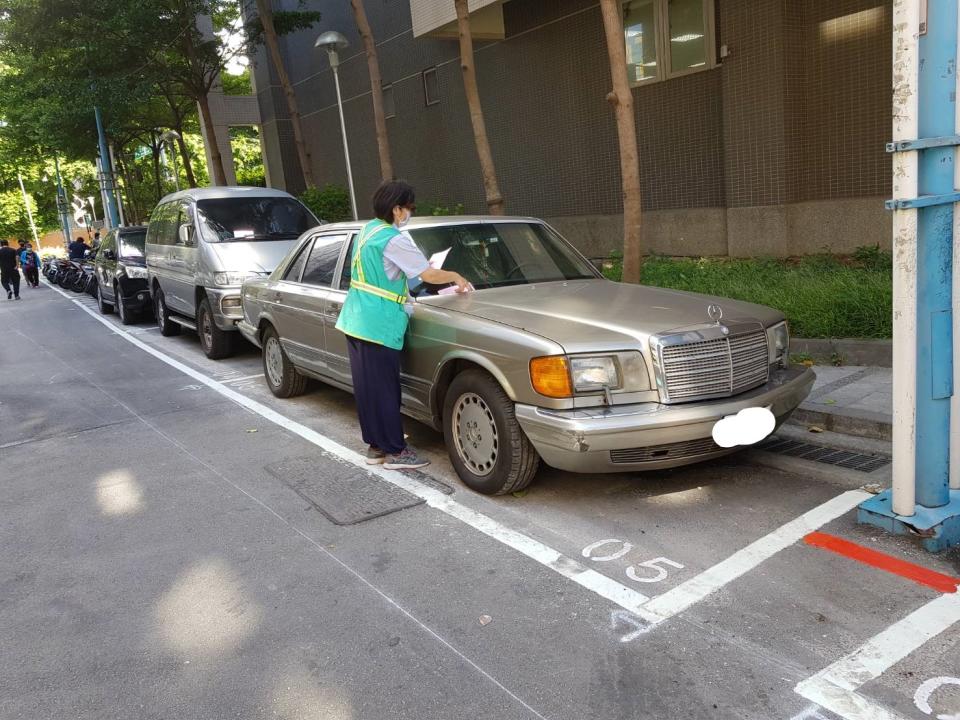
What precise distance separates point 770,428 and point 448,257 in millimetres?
2369

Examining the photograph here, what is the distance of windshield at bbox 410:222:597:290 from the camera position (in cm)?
535

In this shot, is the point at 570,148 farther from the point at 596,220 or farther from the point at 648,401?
the point at 648,401

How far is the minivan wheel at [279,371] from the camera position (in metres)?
7.14

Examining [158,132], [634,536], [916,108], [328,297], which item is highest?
[158,132]

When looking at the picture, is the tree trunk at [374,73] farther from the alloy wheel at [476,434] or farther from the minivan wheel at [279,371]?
the alloy wheel at [476,434]

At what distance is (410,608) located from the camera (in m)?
3.36

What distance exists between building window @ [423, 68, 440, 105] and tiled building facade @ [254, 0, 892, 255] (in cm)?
4

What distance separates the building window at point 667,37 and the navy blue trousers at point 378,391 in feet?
31.7

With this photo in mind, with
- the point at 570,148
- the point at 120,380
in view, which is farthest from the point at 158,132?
the point at 120,380

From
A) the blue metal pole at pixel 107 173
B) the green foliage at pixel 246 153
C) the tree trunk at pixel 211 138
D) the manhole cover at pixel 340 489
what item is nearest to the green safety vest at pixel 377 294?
the manhole cover at pixel 340 489

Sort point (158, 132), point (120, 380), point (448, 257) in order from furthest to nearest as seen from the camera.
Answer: point (158, 132), point (120, 380), point (448, 257)

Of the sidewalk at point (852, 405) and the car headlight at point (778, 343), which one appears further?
the sidewalk at point (852, 405)

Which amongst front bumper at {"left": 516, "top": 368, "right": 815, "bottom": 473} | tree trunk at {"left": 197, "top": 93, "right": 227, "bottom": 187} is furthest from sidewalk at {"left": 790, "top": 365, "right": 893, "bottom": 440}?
tree trunk at {"left": 197, "top": 93, "right": 227, "bottom": 187}

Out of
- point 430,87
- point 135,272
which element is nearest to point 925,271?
point 135,272
